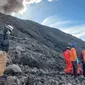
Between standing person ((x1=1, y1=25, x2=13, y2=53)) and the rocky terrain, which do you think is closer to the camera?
standing person ((x1=1, y1=25, x2=13, y2=53))

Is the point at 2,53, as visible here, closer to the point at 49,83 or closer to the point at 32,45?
the point at 49,83

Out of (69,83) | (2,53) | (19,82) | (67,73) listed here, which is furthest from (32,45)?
(2,53)

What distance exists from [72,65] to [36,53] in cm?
549

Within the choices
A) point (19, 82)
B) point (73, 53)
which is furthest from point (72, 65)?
point (19, 82)

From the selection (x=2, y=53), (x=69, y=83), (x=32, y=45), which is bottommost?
(x=69, y=83)

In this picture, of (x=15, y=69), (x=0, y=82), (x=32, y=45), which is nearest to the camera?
(x=0, y=82)

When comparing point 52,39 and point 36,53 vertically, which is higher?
point 52,39

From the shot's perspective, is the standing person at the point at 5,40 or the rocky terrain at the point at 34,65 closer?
the standing person at the point at 5,40

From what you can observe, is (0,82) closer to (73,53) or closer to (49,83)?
(49,83)

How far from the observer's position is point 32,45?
891 inches

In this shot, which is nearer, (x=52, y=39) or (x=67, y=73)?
(x=67, y=73)

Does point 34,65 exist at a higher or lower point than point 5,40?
lower

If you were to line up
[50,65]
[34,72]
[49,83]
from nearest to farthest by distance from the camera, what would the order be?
1. [49,83]
2. [34,72]
3. [50,65]

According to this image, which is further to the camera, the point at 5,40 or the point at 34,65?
the point at 34,65
